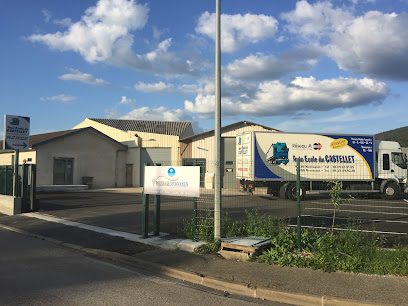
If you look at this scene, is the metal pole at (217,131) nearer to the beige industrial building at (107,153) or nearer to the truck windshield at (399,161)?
the truck windshield at (399,161)

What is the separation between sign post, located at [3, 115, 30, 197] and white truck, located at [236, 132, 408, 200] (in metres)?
10.6

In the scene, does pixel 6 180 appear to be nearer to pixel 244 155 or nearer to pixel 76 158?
pixel 244 155

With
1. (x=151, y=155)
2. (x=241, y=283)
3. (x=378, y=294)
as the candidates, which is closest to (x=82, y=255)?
(x=241, y=283)

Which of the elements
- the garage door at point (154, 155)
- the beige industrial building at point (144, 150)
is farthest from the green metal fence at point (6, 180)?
the garage door at point (154, 155)

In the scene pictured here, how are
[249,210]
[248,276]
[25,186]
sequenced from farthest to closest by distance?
[25,186]
[249,210]
[248,276]

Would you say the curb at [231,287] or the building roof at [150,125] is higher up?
the building roof at [150,125]

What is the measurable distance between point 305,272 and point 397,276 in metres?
1.43

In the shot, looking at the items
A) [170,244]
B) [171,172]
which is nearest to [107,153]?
[171,172]

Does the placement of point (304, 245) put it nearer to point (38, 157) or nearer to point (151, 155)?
point (38, 157)

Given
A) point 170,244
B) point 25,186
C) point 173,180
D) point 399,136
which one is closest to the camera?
point 170,244

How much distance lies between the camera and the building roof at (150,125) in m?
46.4

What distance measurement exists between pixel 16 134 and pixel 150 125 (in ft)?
109

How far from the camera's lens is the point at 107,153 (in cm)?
3288

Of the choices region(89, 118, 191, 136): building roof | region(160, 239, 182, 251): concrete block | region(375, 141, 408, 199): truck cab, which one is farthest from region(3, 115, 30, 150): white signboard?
region(89, 118, 191, 136): building roof
